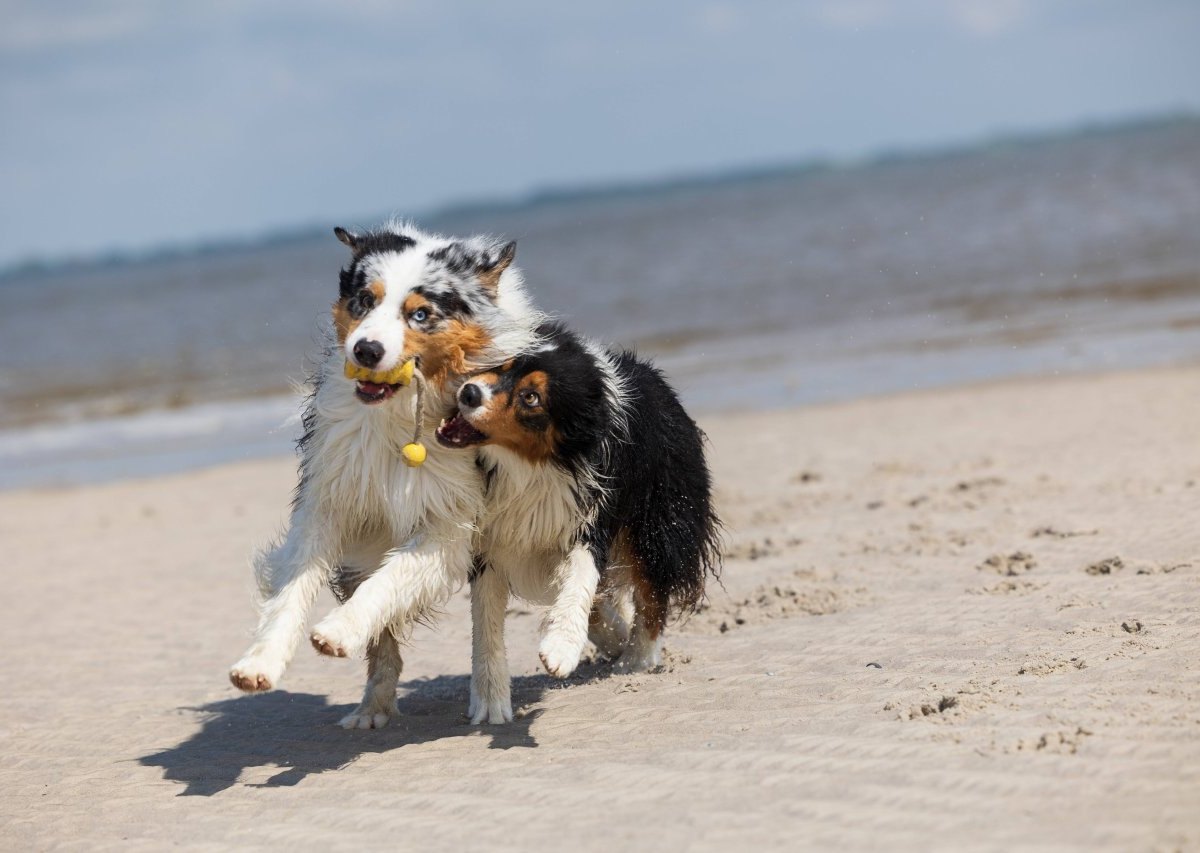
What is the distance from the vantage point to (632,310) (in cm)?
2570

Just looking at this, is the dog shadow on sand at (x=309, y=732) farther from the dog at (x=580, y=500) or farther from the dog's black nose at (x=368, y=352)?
the dog's black nose at (x=368, y=352)

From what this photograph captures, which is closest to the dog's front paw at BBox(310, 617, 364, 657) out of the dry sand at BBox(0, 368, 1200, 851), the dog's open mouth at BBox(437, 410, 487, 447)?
the dry sand at BBox(0, 368, 1200, 851)

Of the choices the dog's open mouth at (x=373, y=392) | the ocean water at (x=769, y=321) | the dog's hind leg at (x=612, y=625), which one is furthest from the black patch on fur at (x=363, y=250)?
the dog's hind leg at (x=612, y=625)

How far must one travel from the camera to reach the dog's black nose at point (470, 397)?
17.3 ft

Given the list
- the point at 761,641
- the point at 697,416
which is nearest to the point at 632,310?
the point at 697,416

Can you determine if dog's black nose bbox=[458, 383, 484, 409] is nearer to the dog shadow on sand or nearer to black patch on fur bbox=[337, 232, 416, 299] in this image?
black patch on fur bbox=[337, 232, 416, 299]

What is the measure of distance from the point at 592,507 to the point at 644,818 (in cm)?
164

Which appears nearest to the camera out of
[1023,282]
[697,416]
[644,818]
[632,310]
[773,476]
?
[644,818]

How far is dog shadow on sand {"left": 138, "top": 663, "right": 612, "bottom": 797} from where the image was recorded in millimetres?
5660

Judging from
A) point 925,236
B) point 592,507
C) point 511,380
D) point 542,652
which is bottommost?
point 542,652

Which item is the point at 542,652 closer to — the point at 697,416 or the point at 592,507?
the point at 592,507

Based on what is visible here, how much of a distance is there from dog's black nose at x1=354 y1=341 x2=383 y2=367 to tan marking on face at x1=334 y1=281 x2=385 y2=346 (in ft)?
0.58

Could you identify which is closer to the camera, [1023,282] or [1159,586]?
[1159,586]

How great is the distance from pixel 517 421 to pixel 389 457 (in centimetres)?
54
